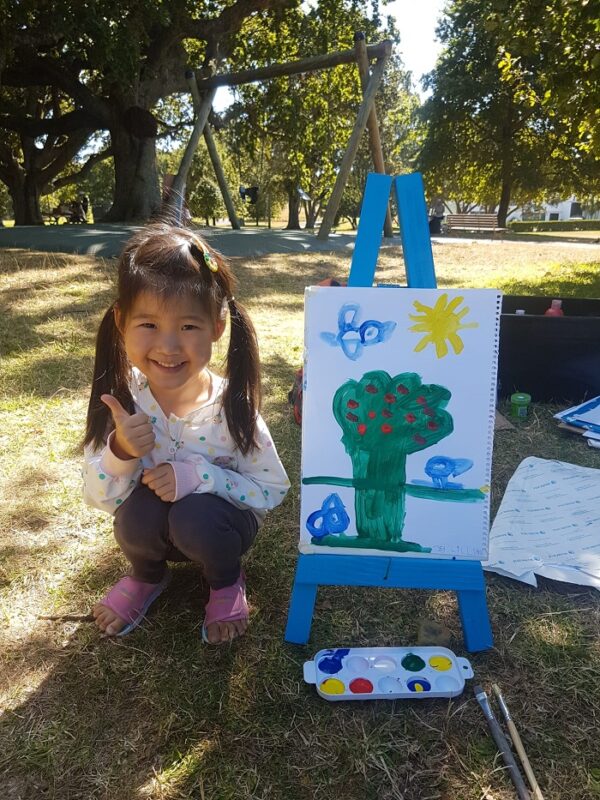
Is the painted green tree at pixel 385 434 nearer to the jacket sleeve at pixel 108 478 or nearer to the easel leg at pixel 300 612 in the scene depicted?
the easel leg at pixel 300 612

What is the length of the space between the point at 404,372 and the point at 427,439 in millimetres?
173

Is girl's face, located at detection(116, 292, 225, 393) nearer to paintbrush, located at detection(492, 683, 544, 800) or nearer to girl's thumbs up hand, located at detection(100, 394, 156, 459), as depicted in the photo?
girl's thumbs up hand, located at detection(100, 394, 156, 459)

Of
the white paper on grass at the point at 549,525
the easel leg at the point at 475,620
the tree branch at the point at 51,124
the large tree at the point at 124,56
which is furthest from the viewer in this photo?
the tree branch at the point at 51,124

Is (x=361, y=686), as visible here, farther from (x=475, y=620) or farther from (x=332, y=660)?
(x=475, y=620)

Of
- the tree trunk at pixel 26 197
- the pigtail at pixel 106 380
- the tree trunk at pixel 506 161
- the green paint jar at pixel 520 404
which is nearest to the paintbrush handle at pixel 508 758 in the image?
the pigtail at pixel 106 380

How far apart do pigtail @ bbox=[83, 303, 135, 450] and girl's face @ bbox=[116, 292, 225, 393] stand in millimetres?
120

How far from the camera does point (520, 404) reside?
Result: 2850 millimetres

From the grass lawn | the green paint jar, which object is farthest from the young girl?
the green paint jar

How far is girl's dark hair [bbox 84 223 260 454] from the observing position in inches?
52.9

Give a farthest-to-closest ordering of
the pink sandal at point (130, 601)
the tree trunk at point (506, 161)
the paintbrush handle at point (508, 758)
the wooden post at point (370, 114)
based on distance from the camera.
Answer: the tree trunk at point (506, 161), the wooden post at point (370, 114), the pink sandal at point (130, 601), the paintbrush handle at point (508, 758)

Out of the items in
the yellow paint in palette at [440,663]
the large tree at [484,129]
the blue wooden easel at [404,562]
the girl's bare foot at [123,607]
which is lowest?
the yellow paint in palette at [440,663]

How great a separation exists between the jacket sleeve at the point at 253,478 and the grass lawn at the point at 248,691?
306mm

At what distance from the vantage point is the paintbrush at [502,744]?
107 cm

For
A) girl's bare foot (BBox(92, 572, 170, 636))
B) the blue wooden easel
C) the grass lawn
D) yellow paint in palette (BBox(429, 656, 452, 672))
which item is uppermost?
the blue wooden easel
